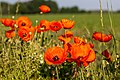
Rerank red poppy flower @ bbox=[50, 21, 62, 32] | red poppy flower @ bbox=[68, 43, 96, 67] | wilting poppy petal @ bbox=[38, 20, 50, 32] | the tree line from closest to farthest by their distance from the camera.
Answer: red poppy flower @ bbox=[68, 43, 96, 67] → red poppy flower @ bbox=[50, 21, 62, 32] → wilting poppy petal @ bbox=[38, 20, 50, 32] → the tree line

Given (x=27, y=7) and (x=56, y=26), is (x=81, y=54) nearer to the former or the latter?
(x=56, y=26)

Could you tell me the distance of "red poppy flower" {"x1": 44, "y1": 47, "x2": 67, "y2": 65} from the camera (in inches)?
90.9

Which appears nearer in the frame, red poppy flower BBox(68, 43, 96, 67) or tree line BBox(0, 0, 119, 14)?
red poppy flower BBox(68, 43, 96, 67)

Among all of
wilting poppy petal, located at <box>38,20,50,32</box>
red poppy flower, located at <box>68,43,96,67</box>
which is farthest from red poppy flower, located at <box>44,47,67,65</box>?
wilting poppy petal, located at <box>38,20,50,32</box>

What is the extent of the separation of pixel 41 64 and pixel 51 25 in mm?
449

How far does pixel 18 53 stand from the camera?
393 cm

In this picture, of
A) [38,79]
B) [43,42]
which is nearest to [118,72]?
[38,79]

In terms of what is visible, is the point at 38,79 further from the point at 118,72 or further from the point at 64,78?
the point at 118,72

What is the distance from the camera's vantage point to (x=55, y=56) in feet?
7.73

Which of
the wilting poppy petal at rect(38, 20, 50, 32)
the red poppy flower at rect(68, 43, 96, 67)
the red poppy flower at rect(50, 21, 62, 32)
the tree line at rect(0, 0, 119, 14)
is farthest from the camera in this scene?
the tree line at rect(0, 0, 119, 14)

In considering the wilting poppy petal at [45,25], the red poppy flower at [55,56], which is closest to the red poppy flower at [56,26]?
the wilting poppy petal at [45,25]

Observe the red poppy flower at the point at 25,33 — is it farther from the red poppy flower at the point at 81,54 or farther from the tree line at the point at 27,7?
the red poppy flower at the point at 81,54

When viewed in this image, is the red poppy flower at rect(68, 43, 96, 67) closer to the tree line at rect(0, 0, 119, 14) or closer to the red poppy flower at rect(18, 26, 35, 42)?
the red poppy flower at rect(18, 26, 35, 42)

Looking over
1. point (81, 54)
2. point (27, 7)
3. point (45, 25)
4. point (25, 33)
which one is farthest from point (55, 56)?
point (27, 7)
